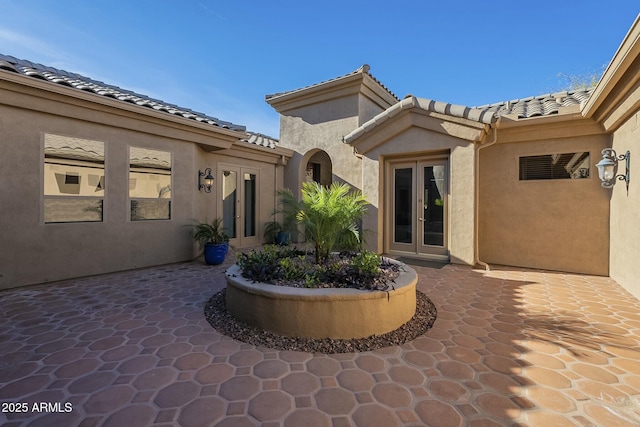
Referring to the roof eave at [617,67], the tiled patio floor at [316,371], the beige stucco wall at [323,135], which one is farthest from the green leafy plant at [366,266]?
the beige stucco wall at [323,135]

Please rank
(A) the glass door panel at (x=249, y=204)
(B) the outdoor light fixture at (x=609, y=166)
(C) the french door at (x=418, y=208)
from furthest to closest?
(A) the glass door panel at (x=249, y=204)
(C) the french door at (x=418, y=208)
(B) the outdoor light fixture at (x=609, y=166)

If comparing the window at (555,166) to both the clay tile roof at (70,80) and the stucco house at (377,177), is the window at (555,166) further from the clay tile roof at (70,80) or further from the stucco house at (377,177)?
the clay tile roof at (70,80)

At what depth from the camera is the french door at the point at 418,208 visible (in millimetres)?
8656

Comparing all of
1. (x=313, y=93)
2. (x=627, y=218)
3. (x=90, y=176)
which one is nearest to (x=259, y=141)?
(x=313, y=93)

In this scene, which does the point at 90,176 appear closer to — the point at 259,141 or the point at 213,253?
→ the point at 213,253

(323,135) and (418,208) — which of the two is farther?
(323,135)

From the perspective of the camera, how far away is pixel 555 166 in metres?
7.71

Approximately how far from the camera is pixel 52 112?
6.11 metres

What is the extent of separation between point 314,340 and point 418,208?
6.35m

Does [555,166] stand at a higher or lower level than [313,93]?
lower

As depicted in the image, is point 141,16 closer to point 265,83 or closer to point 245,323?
point 265,83

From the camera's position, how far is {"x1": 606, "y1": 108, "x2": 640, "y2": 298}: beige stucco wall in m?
5.61

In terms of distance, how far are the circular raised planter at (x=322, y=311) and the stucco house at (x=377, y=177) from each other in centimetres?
509

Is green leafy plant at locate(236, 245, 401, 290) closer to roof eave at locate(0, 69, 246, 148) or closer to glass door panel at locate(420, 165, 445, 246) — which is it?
glass door panel at locate(420, 165, 445, 246)
